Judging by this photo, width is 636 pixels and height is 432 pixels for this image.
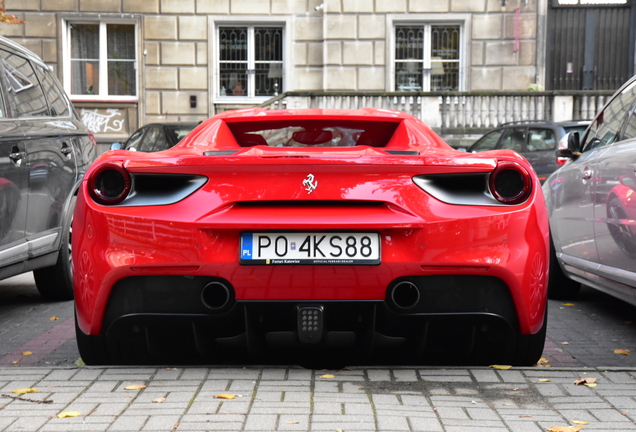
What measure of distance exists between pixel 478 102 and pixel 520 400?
1849cm

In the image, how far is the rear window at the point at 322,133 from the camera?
486cm

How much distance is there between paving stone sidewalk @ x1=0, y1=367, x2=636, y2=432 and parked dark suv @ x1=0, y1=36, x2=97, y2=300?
5.28 ft

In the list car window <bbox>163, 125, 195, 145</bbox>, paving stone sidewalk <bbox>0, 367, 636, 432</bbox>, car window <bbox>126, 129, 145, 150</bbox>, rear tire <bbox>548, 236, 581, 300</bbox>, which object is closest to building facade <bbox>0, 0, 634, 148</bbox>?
car window <bbox>126, 129, 145, 150</bbox>

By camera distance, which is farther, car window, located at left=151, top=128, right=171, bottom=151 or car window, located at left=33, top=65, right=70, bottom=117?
car window, located at left=151, top=128, right=171, bottom=151

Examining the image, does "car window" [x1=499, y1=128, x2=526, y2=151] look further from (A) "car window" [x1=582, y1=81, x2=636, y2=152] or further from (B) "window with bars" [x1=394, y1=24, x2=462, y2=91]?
(A) "car window" [x1=582, y1=81, x2=636, y2=152]

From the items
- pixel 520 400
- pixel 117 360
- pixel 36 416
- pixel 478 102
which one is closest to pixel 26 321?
pixel 117 360

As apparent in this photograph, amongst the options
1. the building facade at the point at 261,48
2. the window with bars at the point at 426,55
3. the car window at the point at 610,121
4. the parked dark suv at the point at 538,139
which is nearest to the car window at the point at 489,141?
the parked dark suv at the point at 538,139

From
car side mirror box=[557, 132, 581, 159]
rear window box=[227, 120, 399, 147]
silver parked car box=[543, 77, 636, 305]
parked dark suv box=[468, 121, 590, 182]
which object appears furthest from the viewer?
parked dark suv box=[468, 121, 590, 182]

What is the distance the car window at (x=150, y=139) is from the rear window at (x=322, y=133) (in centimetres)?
1079

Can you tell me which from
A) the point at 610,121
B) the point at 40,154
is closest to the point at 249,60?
the point at 40,154

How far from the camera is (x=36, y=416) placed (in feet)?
11.4

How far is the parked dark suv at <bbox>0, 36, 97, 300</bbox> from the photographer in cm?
564

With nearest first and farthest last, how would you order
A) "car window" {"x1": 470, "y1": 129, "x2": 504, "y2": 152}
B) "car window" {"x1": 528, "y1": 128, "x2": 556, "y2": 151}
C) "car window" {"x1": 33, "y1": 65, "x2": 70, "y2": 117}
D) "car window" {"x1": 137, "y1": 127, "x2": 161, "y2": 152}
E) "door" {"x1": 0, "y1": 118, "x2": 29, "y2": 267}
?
"door" {"x1": 0, "y1": 118, "x2": 29, "y2": 267}
"car window" {"x1": 33, "y1": 65, "x2": 70, "y2": 117}
"car window" {"x1": 528, "y1": 128, "x2": 556, "y2": 151}
"car window" {"x1": 137, "y1": 127, "x2": 161, "y2": 152}
"car window" {"x1": 470, "y1": 129, "x2": 504, "y2": 152}

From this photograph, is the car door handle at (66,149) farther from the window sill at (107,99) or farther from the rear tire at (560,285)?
the window sill at (107,99)
